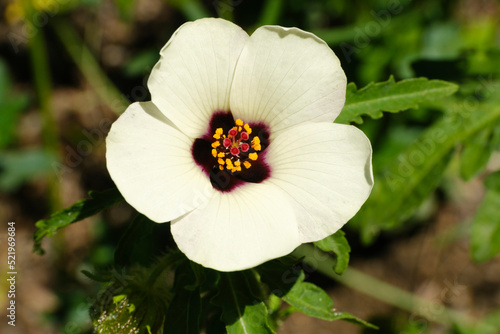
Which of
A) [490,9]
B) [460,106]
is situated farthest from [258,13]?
[490,9]

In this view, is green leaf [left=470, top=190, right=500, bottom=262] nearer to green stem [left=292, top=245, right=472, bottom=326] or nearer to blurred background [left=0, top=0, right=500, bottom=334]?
blurred background [left=0, top=0, right=500, bottom=334]

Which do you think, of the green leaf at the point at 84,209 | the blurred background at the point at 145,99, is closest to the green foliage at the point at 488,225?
the blurred background at the point at 145,99

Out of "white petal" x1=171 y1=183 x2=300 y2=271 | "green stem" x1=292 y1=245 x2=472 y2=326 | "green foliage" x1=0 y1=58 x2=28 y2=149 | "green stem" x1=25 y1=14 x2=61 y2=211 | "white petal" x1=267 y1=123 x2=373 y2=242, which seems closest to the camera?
"white petal" x1=171 y1=183 x2=300 y2=271

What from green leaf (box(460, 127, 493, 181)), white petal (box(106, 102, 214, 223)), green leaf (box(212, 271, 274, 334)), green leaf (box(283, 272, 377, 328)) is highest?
white petal (box(106, 102, 214, 223))

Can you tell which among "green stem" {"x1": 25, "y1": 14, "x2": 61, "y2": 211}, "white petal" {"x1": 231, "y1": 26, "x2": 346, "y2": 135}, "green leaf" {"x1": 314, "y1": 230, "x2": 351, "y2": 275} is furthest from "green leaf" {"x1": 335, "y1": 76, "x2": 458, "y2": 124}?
"green stem" {"x1": 25, "y1": 14, "x2": 61, "y2": 211}

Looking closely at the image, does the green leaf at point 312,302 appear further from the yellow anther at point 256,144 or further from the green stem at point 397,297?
the green stem at point 397,297

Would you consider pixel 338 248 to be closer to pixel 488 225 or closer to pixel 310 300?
pixel 310 300

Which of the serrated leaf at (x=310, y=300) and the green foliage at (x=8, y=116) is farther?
the green foliage at (x=8, y=116)

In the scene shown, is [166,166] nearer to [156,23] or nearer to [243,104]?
[243,104]
